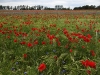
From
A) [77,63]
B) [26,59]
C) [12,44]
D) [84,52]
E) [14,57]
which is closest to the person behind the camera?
[77,63]

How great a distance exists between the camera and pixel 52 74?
14.9 feet

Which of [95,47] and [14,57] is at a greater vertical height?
[95,47]

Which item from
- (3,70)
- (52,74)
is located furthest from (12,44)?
(52,74)

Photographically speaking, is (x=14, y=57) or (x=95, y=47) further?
(x=14, y=57)

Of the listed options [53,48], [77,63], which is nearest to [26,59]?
[53,48]

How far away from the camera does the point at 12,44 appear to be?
21.1 feet

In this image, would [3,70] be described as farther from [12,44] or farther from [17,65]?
[12,44]

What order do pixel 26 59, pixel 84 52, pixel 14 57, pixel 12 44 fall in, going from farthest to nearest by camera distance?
pixel 12 44, pixel 14 57, pixel 26 59, pixel 84 52

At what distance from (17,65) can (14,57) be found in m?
0.78

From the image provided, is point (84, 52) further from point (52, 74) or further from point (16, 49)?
point (16, 49)

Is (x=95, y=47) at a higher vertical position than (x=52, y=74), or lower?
higher

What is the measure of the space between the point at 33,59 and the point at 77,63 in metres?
1.21

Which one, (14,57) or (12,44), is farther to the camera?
(12,44)

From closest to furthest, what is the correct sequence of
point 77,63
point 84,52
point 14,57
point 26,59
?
1. point 77,63
2. point 84,52
3. point 26,59
4. point 14,57
